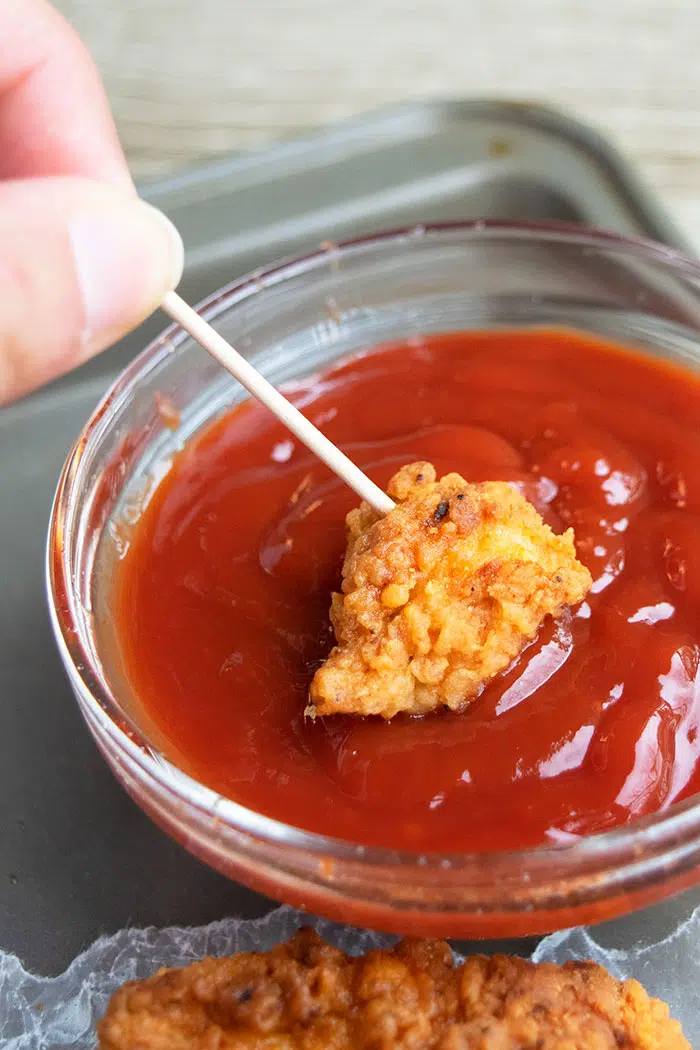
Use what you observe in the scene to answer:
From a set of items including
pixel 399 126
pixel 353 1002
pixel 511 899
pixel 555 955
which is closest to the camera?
pixel 511 899

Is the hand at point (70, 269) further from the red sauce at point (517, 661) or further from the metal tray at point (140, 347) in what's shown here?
the metal tray at point (140, 347)

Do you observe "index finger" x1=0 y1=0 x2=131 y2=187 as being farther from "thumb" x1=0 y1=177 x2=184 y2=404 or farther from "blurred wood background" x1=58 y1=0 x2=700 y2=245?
"blurred wood background" x1=58 y1=0 x2=700 y2=245

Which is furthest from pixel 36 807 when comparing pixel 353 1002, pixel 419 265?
pixel 419 265

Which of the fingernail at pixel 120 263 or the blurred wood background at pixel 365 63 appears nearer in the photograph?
the fingernail at pixel 120 263

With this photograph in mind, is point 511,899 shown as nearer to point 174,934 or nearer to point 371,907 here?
point 371,907

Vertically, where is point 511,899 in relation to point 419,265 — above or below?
below

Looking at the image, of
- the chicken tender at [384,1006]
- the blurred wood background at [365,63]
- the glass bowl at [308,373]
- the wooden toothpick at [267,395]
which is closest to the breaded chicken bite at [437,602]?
the wooden toothpick at [267,395]

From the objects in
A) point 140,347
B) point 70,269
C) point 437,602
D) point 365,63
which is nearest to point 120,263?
point 70,269
